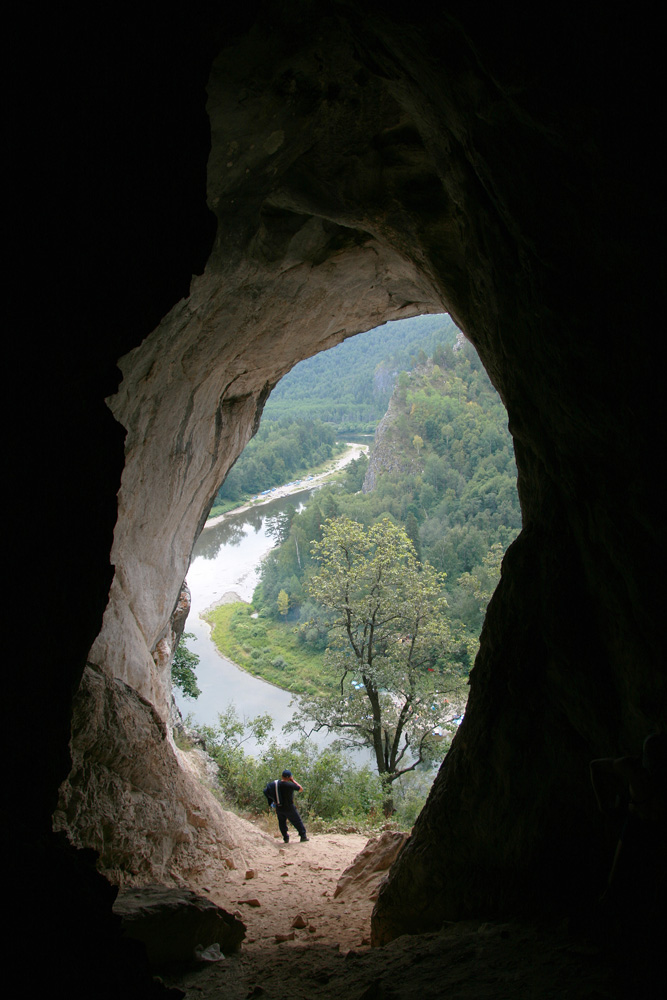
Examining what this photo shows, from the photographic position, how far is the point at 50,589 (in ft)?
9.36

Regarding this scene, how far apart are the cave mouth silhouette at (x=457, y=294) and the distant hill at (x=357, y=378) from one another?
2815 inches

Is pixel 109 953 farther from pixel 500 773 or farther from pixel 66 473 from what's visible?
pixel 500 773

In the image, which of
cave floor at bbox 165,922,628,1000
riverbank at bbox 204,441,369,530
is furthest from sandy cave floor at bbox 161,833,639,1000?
riverbank at bbox 204,441,369,530

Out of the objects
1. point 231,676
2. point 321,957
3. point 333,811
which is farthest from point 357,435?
point 321,957

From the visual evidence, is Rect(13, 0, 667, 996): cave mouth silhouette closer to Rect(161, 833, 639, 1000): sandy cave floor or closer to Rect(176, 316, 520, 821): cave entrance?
Rect(161, 833, 639, 1000): sandy cave floor

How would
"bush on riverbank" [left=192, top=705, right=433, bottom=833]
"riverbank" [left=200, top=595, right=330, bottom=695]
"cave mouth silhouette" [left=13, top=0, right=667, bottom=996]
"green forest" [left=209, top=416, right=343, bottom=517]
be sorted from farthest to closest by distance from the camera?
"green forest" [left=209, top=416, right=343, bottom=517] → "riverbank" [left=200, top=595, right=330, bottom=695] → "bush on riverbank" [left=192, top=705, right=433, bottom=833] → "cave mouth silhouette" [left=13, top=0, right=667, bottom=996]

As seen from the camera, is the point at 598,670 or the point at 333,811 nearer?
the point at 598,670

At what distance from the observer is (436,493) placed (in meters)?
46.7

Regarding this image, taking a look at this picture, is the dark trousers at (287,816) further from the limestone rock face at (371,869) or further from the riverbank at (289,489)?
the riverbank at (289,489)

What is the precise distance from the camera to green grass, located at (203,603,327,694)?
29.5m

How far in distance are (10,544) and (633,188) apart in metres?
2.95

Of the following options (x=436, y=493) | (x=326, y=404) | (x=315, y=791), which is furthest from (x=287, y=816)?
(x=326, y=404)

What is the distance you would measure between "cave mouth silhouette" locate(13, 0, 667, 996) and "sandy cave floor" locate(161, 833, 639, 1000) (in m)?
0.38

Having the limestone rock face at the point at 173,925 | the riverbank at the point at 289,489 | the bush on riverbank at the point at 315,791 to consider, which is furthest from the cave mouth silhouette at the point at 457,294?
the riverbank at the point at 289,489
